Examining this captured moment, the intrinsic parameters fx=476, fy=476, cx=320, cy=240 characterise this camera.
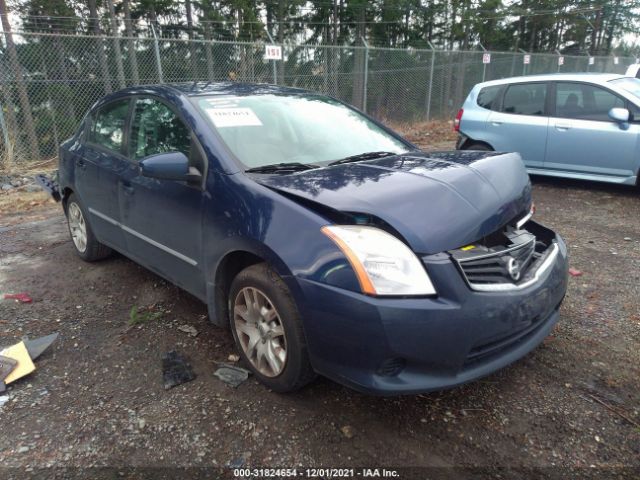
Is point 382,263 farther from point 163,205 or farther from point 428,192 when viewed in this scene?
point 163,205

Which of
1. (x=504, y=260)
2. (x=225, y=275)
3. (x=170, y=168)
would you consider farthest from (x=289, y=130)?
(x=504, y=260)

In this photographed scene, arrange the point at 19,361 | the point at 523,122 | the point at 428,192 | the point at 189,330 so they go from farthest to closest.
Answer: the point at 523,122 < the point at 189,330 < the point at 19,361 < the point at 428,192

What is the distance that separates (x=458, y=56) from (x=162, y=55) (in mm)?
10390

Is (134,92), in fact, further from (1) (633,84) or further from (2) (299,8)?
(2) (299,8)

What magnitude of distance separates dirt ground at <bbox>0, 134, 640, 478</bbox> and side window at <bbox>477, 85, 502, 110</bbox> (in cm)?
467

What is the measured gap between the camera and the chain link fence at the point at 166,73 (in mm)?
8594

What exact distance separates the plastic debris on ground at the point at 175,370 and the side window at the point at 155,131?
1261 millimetres

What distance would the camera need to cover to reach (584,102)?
660cm

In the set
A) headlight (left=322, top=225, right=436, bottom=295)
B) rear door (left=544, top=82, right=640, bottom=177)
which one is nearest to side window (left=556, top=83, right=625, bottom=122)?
rear door (left=544, top=82, right=640, bottom=177)

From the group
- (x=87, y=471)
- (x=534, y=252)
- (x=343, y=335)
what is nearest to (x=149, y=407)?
(x=87, y=471)

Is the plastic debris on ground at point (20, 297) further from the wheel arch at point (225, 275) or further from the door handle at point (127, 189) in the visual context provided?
the wheel arch at point (225, 275)

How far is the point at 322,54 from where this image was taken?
12414mm

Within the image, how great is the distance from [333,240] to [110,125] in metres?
2.68

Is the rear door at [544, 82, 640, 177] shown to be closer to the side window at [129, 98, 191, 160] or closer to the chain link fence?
the chain link fence
